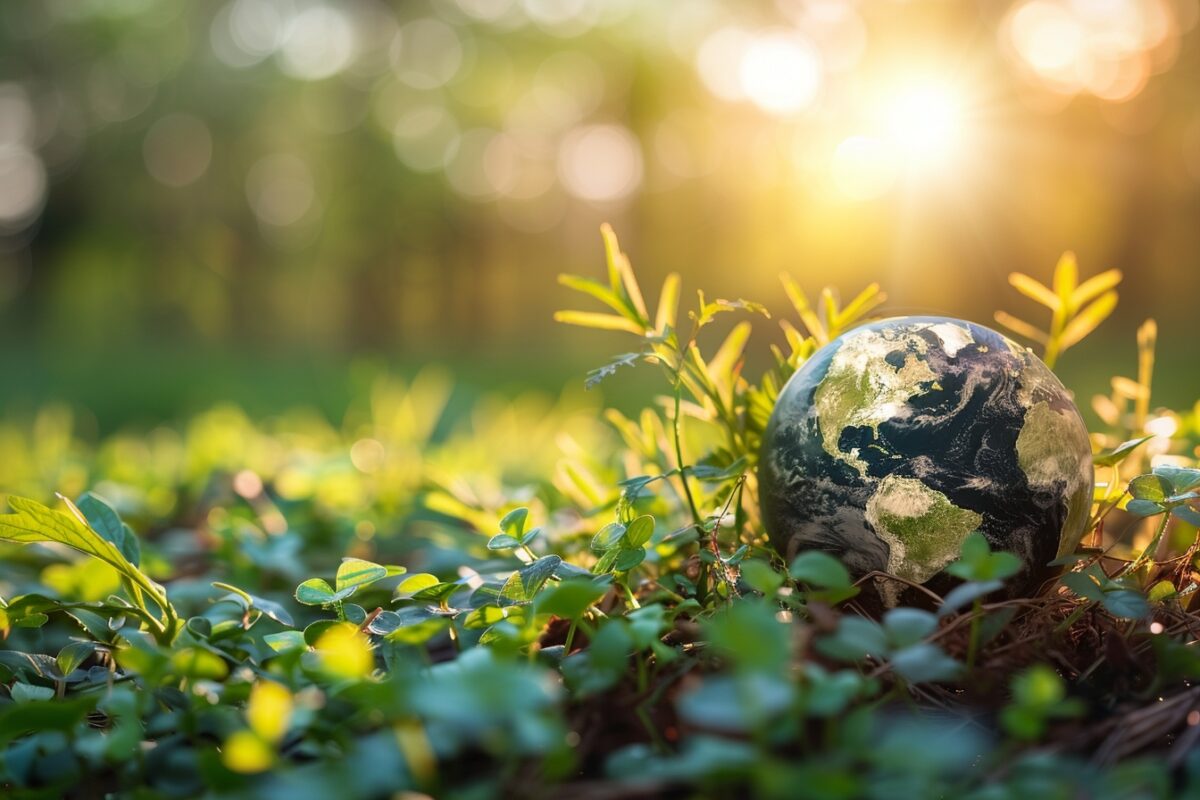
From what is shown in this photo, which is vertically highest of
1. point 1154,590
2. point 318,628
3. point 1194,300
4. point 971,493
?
point 971,493

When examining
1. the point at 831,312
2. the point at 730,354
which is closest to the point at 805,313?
the point at 831,312

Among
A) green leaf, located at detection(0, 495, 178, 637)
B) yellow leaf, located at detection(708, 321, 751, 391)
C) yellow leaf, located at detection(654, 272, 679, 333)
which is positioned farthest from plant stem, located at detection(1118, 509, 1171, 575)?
green leaf, located at detection(0, 495, 178, 637)

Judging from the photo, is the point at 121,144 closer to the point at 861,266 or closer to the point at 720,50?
the point at 720,50

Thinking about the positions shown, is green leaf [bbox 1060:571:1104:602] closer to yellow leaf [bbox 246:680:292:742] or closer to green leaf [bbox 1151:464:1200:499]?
green leaf [bbox 1151:464:1200:499]

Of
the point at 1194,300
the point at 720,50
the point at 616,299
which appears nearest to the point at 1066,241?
the point at 1194,300

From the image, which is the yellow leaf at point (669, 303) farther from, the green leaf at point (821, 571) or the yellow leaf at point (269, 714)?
the yellow leaf at point (269, 714)

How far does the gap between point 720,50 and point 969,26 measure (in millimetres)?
5220

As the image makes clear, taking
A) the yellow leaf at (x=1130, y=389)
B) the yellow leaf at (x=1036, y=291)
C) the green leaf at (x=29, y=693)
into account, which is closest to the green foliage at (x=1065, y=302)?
the yellow leaf at (x=1036, y=291)

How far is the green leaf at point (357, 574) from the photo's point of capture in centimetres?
128

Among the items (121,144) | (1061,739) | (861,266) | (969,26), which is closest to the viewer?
(1061,739)

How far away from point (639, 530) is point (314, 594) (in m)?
0.44

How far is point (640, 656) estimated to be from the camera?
42.5 inches

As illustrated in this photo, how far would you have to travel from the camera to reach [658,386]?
10.2 metres

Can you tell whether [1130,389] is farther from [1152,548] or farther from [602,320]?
[602,320]
